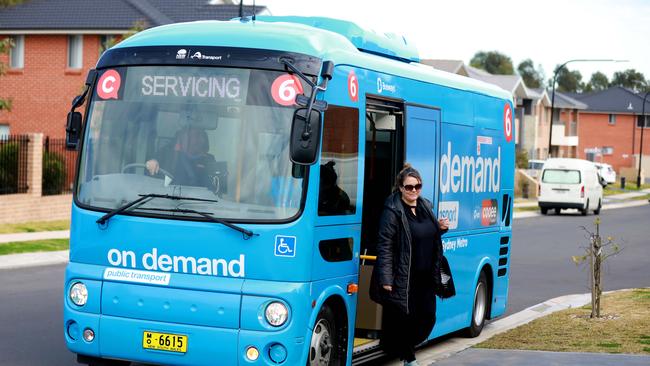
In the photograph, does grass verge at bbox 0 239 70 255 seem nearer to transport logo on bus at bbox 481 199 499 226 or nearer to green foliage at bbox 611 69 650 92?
transport logo on bus at bbox 481 199 499 226

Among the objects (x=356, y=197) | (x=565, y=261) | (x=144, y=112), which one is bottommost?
(x=565, y=261)

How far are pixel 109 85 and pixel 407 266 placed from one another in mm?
2800

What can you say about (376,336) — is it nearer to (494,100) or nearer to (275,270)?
(275,270)

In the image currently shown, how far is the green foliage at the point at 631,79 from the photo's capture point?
180000mm

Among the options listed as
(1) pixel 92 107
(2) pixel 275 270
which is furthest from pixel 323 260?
(1) pixel 92 107

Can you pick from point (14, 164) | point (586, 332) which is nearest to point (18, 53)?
point (14, 164)

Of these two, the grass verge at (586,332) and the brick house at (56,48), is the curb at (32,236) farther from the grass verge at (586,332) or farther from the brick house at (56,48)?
the brick house at (56,48)

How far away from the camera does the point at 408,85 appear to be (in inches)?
411

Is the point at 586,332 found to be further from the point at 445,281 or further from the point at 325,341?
the point at 325,341

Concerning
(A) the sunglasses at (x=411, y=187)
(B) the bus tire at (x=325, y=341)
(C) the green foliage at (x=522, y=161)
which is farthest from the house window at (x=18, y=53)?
(B) the bus tire at (x=325, y=341)

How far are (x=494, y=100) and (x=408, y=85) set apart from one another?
134 inches

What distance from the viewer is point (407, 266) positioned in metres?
9.14

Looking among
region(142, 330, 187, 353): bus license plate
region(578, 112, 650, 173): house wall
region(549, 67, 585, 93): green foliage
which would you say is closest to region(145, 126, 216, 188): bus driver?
region(142, 330, 187, 353): bus license plate

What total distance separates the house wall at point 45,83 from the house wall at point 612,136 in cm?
8266
